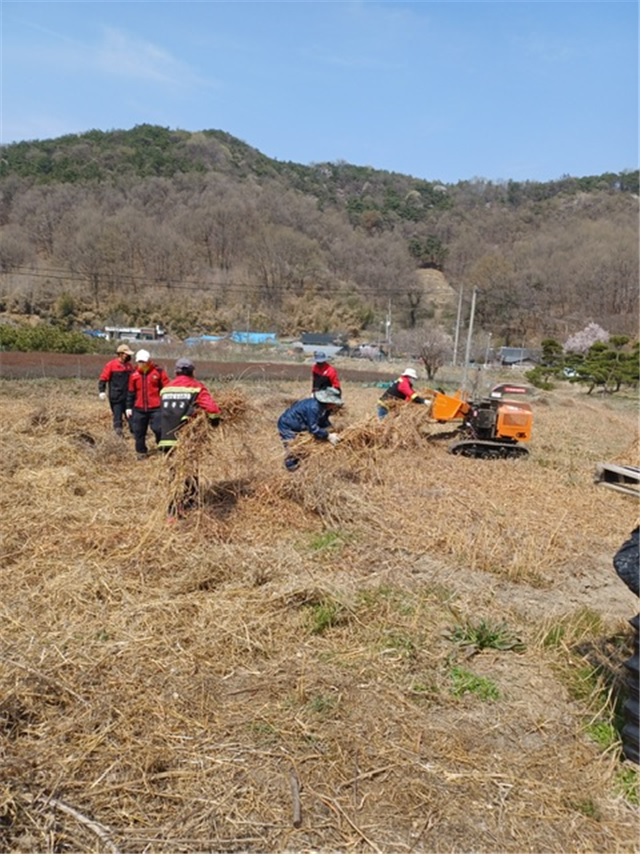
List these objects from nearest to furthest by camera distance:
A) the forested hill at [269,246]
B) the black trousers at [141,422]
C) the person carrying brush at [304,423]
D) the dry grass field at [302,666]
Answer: the dry grass field at [302,666] < the person carrying brush at [304,423] < the black trousers at [141,422] < the forested hill at [269,246]

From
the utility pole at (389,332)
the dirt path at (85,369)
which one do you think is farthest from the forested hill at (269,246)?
the dirt path at (85,369)

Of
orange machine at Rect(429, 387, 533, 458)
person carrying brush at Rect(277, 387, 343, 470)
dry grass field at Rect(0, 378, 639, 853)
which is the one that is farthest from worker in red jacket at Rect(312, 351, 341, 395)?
orange machine at Rect(429, 387, 533, 458)

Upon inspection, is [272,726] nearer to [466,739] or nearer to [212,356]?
[466,739]

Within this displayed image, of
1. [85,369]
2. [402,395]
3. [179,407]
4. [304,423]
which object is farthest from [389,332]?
[179,407]

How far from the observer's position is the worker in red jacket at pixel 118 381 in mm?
8195

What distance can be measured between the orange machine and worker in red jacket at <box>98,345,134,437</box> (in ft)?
14.2

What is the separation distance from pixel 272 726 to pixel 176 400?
124 inches

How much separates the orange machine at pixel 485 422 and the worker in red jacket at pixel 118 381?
432cm

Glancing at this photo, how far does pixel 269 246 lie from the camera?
80250 millimetres

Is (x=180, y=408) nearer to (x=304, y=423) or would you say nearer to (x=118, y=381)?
(x=304, y=423)

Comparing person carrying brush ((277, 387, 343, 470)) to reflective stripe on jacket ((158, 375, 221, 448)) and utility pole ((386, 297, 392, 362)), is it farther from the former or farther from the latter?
utility pole ((386, 297, 392, 362))

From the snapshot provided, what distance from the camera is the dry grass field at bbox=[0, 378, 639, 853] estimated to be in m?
2.31

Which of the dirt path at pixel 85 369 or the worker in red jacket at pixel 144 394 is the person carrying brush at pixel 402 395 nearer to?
the worker in red jacket at pixel 144 394

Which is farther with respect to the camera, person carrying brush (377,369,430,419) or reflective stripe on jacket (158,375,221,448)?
person carrying brush (377,369,430,419)
